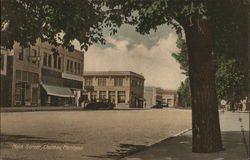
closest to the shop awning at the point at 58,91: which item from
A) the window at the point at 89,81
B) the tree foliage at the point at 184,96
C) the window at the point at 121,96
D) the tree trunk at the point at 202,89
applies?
the window at the point at 121,96

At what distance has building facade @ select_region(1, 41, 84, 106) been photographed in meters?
48.2

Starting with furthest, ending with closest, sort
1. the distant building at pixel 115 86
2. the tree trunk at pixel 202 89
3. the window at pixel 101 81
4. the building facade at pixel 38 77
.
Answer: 1. the window at pixel 101 81
2. the distant building at pixel 115 86
3. the building facade at pixel 38 77
4. the tree trunk at pixel 202 89

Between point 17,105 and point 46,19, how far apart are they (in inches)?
1591

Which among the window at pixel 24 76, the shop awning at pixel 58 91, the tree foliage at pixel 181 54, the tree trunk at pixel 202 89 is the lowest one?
the tree trunk at pixel 202 89

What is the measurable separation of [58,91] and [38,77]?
512cm

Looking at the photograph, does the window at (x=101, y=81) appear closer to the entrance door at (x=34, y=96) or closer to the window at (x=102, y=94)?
the window at (x=102, y=94)

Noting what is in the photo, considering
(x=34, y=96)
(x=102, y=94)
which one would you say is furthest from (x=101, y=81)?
(x=34, y=96)

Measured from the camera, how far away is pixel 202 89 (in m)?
10.3

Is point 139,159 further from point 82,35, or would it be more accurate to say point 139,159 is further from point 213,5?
point 213,5

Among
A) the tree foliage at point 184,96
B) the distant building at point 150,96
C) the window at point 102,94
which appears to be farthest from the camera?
the distant building at point 150,96

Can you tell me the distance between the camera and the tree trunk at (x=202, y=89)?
10.3 meters

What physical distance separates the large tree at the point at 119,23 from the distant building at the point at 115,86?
71.9 metres

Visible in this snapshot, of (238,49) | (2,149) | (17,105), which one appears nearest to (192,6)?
(2,149)

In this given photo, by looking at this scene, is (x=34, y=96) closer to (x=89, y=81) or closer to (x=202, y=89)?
(x=89, y=81)
